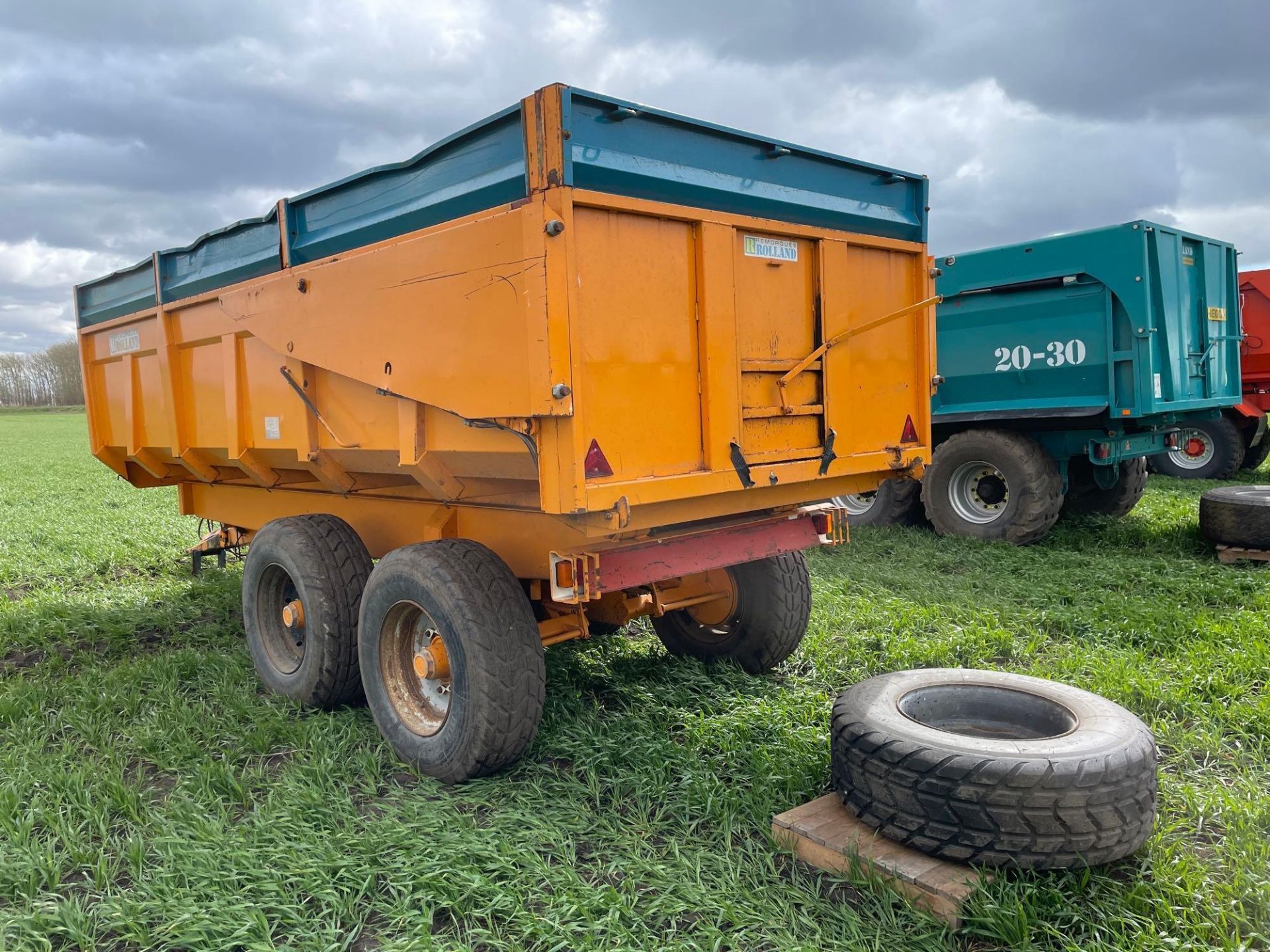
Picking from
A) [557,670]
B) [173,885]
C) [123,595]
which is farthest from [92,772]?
[123,595]

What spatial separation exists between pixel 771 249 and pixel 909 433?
129 centimetres

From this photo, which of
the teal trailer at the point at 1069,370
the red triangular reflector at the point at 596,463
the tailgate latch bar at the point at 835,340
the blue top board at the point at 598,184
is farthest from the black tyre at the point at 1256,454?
the red triangular reflector at the point at 596,463

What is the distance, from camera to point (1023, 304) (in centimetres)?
831

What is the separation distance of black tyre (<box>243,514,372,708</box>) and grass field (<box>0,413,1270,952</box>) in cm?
16

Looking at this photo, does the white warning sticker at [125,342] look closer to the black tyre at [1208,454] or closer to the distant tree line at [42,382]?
the black tyre at [1208,454]

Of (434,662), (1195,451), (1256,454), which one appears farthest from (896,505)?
(434,662)

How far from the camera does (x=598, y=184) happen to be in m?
3.24

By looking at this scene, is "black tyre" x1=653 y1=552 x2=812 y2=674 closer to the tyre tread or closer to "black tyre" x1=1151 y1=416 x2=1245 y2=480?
the tyre tread

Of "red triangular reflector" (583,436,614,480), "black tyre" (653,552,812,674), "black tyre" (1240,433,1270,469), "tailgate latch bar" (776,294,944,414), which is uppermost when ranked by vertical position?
"tailgate latch bar" (776,294,944,414)

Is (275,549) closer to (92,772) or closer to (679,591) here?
(92,772)

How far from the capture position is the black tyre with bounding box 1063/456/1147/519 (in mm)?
8883

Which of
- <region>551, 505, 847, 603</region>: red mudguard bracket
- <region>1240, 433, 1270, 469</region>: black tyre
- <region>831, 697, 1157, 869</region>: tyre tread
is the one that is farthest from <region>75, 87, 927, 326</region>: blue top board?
<region>1240, 433, 1270, 469</region>: black tyre

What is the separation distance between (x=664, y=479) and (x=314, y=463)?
2.10 metres

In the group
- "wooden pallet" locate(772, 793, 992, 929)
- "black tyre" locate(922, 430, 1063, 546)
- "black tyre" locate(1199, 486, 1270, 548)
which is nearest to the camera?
"wooden pallet" locate(772, 793, 992, 929)
